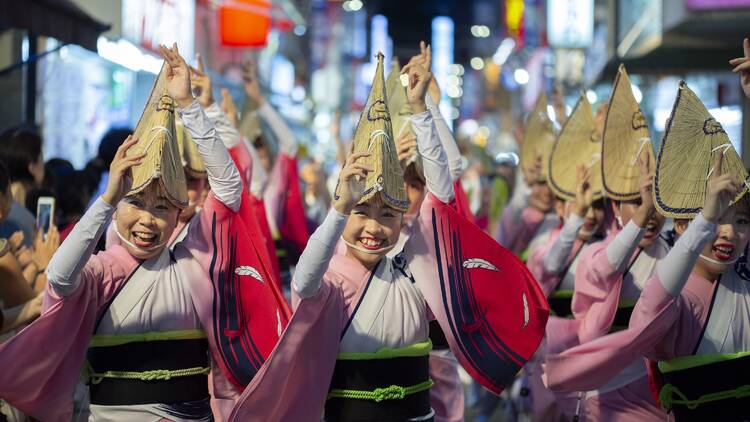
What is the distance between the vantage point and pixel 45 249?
593 centimetres

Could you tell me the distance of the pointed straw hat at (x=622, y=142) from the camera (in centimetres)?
615

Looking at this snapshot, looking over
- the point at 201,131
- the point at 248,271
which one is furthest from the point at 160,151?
the point at 248,271

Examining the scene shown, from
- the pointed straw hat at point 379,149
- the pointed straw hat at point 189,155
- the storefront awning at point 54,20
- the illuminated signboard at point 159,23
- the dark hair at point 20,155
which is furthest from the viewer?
the illuminated signboard at point 159,23

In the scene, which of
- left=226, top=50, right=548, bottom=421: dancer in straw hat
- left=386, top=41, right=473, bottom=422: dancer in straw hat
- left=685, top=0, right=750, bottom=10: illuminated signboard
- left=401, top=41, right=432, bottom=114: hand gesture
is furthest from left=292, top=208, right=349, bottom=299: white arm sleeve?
left=685, top=0, right=750, bottom=10: illuminated signboard

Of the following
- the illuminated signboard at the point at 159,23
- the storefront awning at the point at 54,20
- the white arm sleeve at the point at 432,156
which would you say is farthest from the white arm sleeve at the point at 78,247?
the illuminated signboard at the point at 159,23

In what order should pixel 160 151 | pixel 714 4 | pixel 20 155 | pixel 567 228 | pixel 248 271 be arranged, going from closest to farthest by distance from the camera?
pixel 160 151 → pixel 248 271 → pixel 567 228 → pixel 20 155 → pixel 714 4

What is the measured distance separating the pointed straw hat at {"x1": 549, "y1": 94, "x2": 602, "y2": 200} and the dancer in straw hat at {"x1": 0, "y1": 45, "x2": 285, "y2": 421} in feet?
10.1

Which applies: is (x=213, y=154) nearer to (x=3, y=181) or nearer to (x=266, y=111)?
(x=3, y=181)

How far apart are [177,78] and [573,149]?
3364 millimetres

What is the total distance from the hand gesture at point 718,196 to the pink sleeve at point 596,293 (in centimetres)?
126

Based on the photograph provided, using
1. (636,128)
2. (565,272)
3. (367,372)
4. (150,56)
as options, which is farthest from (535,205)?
(150,56)

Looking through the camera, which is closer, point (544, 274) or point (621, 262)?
point (621, 262)

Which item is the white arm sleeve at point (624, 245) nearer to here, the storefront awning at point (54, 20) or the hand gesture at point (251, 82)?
the hand gesture at point (251, 82)

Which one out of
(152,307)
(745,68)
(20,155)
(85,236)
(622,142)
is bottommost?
(152,307)
